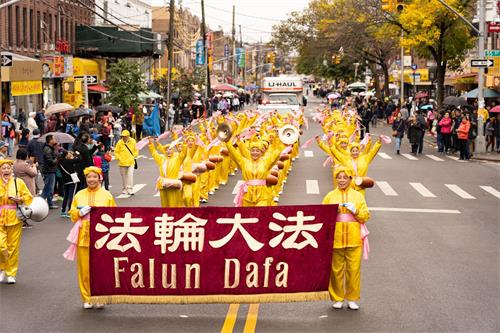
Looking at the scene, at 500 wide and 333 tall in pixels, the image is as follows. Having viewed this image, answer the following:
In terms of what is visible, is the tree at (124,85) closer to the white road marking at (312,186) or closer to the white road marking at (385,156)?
the white road marking at (385,156)

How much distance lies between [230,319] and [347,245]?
4.75ft

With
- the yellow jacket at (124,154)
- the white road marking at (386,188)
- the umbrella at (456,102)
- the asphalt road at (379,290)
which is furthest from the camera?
the umbrella at (456,102)

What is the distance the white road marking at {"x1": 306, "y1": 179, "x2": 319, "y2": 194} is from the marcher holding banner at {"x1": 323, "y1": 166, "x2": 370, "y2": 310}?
11635 millimetres

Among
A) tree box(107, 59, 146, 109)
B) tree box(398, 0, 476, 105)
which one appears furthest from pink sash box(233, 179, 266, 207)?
tree box(398, 0, 476, 105)

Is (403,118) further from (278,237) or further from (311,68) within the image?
(311,68)

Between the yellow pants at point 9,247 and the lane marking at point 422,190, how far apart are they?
11890mm

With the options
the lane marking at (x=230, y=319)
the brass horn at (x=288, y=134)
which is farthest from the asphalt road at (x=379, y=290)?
the brass horn at (x=288, y=134)

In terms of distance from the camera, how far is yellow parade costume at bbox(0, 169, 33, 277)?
36.8 feet

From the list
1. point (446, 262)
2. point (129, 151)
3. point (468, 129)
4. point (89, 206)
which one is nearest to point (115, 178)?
point (129, 151)

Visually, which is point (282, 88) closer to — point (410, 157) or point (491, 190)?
point (410, 157)

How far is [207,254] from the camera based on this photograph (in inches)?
377

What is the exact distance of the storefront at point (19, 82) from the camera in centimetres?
3747

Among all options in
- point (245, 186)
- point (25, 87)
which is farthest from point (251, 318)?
point (25, 87)

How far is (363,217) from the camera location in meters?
9.79
